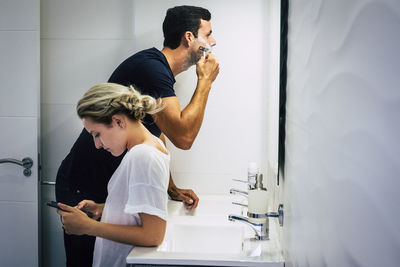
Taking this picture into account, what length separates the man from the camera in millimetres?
1311

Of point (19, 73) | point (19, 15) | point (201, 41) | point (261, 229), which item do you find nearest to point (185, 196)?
point (261, 229)

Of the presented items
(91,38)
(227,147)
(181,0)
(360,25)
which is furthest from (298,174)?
(91,38)

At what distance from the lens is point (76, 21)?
1780 mm

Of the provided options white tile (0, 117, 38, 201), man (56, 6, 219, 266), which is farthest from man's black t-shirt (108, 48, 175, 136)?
white tile (0, 117, 38, 201)

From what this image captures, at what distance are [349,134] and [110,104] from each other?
2.85 feet

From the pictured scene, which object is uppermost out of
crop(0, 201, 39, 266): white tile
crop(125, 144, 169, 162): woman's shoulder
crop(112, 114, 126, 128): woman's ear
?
crop(112, 114, 126, 128): woman's ear

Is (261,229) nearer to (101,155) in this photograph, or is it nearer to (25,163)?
(101,155)

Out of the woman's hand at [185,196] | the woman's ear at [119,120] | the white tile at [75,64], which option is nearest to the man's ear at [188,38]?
the white tile at [75,64]

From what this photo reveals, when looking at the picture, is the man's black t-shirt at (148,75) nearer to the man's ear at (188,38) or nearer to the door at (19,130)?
the man's ear at (188,38)

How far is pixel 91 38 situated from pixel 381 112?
1708 millimetres

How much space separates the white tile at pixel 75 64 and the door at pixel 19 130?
11 centimetres

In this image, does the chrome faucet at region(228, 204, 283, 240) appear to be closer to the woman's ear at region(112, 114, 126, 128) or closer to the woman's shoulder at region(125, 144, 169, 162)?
the woman's shoulder at region(125, 144, 169, 162)

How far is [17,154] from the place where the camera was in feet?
5.71

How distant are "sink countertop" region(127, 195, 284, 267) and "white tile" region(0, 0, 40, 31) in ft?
3.53
